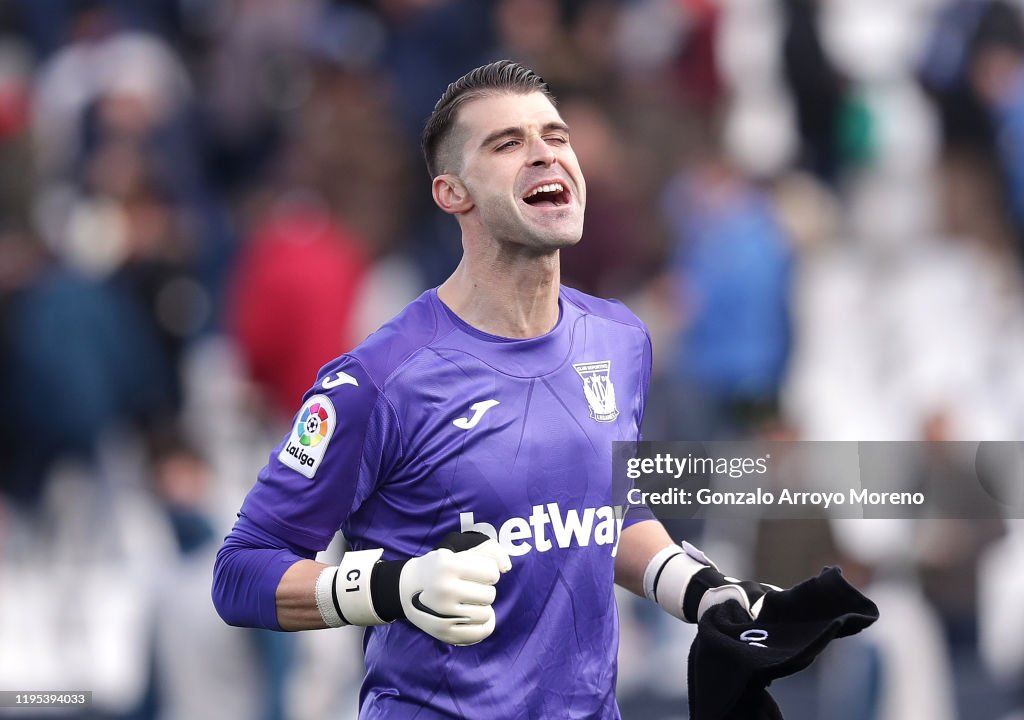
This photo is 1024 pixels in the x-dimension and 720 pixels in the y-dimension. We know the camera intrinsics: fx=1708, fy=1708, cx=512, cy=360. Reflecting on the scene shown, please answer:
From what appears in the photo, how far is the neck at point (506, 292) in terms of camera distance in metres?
4.28

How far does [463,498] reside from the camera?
4.06m

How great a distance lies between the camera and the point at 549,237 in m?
4.18

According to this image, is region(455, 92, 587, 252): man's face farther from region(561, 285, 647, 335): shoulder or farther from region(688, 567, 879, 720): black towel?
region(688, 567, 879, 720): black towel

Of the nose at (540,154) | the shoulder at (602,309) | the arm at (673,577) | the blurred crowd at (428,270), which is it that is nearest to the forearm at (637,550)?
the arm at (673,577)

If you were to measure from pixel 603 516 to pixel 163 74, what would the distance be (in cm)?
753

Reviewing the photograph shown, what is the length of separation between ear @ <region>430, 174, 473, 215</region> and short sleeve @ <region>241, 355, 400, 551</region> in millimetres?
520

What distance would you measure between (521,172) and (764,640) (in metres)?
1.28

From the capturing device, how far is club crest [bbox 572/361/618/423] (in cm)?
428

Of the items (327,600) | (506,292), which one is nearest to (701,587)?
(506,292)

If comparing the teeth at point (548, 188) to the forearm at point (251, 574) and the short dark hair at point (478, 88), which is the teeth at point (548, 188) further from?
the forearm at point (251, 574)

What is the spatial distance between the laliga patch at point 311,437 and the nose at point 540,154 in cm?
78

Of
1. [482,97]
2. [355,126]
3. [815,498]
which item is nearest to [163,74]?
[355,126]

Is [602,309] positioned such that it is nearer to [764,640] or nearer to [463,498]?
[463,498]

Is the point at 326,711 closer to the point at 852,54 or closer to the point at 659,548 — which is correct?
the point at 659,548
